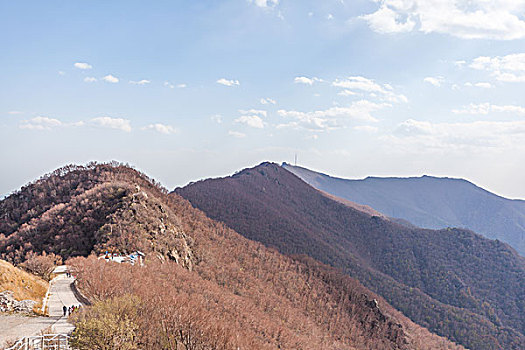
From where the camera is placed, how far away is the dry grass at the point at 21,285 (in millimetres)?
27600

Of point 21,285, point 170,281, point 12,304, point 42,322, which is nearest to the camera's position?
point 42,322

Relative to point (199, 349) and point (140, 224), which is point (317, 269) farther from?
point (199, 349)

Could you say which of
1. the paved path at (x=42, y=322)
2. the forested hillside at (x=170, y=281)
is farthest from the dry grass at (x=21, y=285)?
the forested hillside at (x=170, y=281)

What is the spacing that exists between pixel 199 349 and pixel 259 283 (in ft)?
179

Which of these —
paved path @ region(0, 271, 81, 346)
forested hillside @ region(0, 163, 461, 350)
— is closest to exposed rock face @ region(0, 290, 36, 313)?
paved path @ region(0, 271, 81, 346)

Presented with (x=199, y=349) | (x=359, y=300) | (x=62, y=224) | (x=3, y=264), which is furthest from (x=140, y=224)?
(x=359, y=300)

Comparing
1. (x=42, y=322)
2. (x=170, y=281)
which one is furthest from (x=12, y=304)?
(x=170, y=281)

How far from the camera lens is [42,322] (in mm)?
24625

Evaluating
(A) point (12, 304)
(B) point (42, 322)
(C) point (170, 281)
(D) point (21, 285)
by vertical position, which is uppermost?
(D) point (21, 285)

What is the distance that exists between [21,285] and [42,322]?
625 centimetres

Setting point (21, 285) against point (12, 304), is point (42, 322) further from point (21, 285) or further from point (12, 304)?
point (21, 285)

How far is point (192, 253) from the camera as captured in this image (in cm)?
6359

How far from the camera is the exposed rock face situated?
1029 inches

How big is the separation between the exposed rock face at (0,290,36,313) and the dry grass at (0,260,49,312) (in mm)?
360
